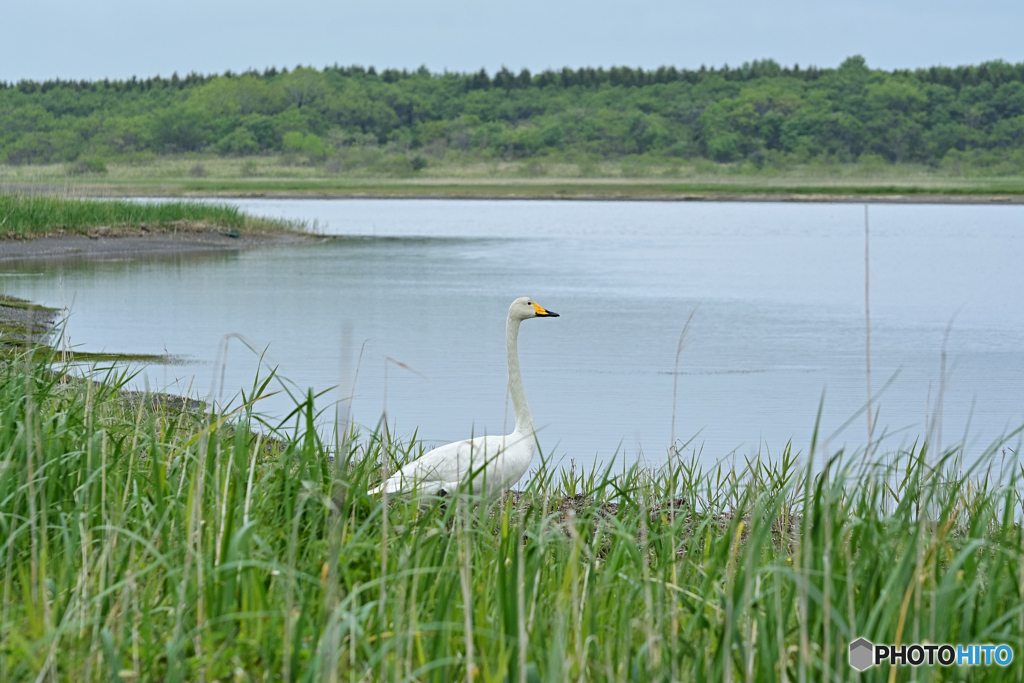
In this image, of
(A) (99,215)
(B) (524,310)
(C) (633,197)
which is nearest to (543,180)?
(C) (633,197)

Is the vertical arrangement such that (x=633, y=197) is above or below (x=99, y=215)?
above

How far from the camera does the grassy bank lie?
72.5 metres

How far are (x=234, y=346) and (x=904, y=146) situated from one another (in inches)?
3677

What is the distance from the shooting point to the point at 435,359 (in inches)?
484

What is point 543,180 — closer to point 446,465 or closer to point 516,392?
point 516,392

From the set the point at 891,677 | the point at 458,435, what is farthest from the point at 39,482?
the point at 458,435

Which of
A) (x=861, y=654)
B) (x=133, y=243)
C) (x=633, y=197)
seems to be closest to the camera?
(x=861, y=654)

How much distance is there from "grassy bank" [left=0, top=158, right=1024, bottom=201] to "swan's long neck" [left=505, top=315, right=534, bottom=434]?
2490 inches

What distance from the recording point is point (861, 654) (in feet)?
8.52

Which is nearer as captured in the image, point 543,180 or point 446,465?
point 446,465

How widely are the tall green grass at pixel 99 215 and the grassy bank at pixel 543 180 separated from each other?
35.6 meters

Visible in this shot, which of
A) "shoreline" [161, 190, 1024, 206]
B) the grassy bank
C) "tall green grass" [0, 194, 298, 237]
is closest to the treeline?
the grassy bank

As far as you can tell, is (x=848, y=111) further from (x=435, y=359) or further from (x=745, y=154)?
(x=435, y=359)

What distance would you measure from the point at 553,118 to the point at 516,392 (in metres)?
105
